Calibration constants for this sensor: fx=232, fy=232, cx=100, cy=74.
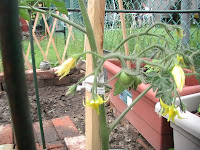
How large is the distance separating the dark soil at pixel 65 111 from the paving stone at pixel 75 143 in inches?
7.5

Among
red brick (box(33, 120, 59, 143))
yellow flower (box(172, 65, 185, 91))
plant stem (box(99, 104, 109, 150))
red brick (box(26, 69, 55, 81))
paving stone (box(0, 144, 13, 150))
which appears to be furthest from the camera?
red brick (box(26, 69, 55, 81))

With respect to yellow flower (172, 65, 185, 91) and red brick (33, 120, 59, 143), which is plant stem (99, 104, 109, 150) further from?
red brick (33, 120, 59, 143)

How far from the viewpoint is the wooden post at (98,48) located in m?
0.74

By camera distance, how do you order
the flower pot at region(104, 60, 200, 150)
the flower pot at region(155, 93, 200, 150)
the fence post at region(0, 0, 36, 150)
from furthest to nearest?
the flower pot at region(104, 60, 200, 150) < the flower pot at region(155, 93, 200, 150) < the fence post at region(0, 0, 36, 150)

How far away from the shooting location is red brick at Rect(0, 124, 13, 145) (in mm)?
1457

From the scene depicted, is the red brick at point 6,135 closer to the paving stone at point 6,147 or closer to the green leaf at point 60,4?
the paving stone at point 6,147

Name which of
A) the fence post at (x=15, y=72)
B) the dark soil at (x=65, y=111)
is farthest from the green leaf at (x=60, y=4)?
the dark soil at (x=65, y=111)

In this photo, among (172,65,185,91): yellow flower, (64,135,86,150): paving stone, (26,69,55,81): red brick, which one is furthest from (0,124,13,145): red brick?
(172,65,185,91): yellow flower

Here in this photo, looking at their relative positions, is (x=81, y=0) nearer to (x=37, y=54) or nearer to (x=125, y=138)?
(x=125, y=138)

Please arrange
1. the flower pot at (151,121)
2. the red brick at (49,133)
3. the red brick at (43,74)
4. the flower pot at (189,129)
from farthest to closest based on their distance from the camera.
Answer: the red brick at (43,74) → the red brick at (49,133) → the flower pot at (151,121) → the flower pot at (189,129)

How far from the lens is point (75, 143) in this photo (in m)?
1.39

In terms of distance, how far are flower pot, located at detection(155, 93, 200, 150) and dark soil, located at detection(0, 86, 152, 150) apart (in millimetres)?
503

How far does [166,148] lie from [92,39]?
0.88 meters

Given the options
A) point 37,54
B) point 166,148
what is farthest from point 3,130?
point 37,54
